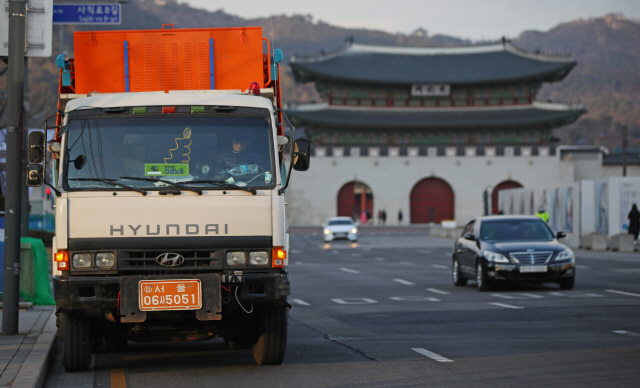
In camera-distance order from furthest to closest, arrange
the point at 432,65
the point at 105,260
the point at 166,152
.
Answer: the point at 432,65, the point at 166,152, the point at 105,260

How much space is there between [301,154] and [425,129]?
210 feet

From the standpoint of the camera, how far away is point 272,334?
8438 mm

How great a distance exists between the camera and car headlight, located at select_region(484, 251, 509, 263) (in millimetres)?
17000

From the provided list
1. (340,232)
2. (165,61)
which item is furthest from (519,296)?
(340,232)

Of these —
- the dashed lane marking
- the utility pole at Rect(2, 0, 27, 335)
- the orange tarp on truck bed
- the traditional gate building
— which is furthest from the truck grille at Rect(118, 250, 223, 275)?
the traditional gate building

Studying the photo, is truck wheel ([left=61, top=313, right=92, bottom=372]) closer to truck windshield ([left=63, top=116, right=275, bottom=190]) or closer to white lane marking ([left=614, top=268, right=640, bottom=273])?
truck windshield ([left=63, top=116, right=275, bottom=190])

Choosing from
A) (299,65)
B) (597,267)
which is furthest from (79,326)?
(299,65)

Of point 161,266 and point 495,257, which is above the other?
point 161,266

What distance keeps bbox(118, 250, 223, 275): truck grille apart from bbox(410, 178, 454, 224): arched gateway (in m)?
66.3

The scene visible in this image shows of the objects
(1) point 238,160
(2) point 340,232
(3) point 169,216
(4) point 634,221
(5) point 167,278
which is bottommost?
(2) point 340,232

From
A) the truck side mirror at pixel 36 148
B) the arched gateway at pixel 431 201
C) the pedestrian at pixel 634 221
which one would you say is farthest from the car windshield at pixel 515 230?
the arched gateway at pixel 431 201

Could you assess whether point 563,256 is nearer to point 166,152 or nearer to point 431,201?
point 166,152

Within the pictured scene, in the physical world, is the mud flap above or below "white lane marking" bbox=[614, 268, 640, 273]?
above

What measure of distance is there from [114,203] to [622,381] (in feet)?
15.7
